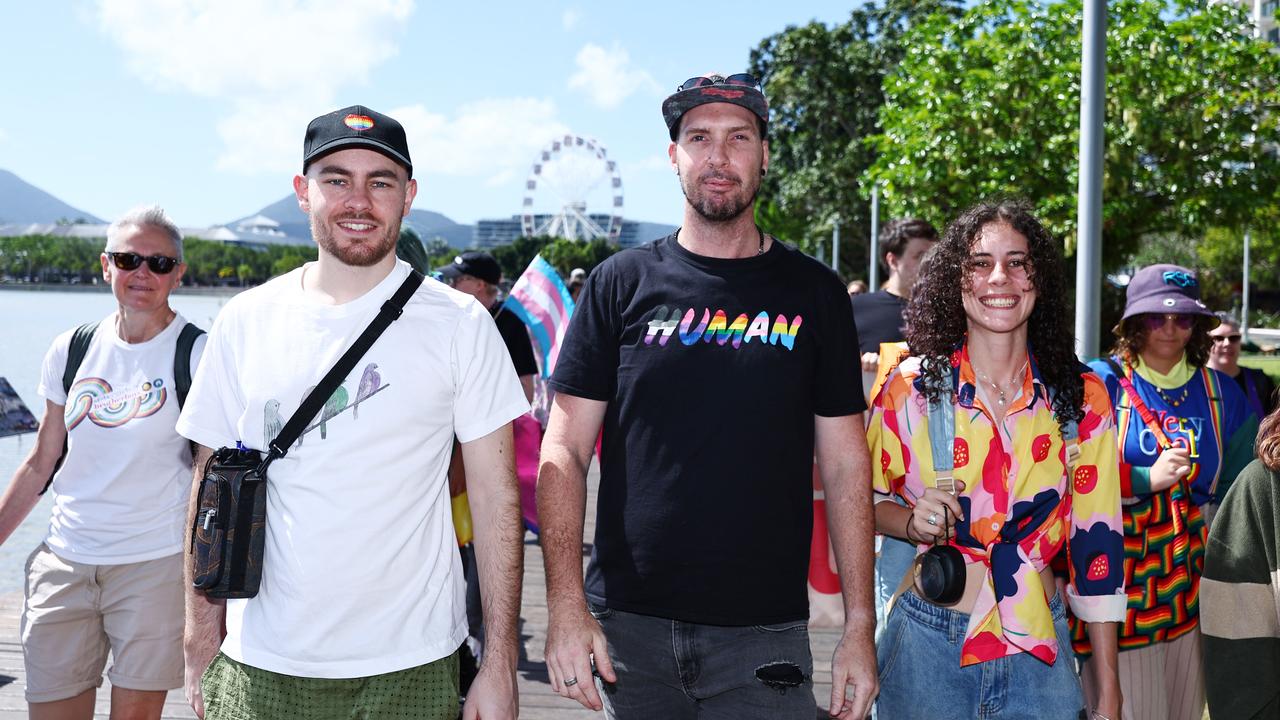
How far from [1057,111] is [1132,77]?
3.65 ft

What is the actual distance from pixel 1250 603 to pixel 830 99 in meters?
32.7

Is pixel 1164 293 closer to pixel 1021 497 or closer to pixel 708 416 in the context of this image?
pixel 1021 497

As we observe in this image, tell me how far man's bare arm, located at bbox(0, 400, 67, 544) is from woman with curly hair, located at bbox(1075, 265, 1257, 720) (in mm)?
3663

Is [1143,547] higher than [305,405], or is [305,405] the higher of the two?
[305,405]

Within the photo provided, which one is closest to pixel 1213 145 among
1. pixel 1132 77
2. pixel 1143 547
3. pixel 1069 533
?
pixel 1132 77

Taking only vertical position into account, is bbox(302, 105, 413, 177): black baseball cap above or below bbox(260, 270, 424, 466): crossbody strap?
above

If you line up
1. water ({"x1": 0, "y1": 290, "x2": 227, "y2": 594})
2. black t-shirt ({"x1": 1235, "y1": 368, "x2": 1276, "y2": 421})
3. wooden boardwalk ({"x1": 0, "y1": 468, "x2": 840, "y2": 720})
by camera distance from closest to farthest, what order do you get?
1. black t-shirt ({"x1": 1235, "y1": 368, "x2": 1276, "y2": 421})
2. wooden boardwalk ({"x1": 0, "y1": 468, "x2": 840, "y2": 720})
3. water ({"x1": 0, "y1": 290, "x2": 227, "y2": 594})

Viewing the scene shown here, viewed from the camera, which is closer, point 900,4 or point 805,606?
point 805,606

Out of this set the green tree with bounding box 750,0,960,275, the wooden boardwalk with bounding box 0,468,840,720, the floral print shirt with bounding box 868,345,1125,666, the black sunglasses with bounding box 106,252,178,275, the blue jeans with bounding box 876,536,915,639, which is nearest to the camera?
the floral print shirt with bounding box 868,345,1125,666

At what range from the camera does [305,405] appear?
8.00 feet

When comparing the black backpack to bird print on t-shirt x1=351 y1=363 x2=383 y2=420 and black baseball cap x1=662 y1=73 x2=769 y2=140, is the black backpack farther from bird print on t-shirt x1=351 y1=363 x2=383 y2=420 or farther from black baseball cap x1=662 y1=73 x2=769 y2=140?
black baseball cap x1=662 y1=73 x2=769 y2=140

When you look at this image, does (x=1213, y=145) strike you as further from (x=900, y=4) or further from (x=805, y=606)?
(x=900, y=4)

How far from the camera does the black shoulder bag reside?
2393mm

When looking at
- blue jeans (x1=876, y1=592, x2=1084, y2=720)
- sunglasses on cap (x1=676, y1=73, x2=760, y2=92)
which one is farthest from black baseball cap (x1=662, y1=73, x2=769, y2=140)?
blue jeans (x1=876, y1=592, x2=1084, y2=720)
